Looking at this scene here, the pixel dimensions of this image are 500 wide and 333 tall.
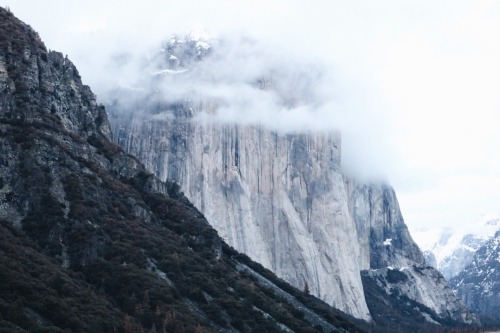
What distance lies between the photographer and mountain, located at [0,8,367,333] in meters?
86.6

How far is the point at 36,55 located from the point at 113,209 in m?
30.5

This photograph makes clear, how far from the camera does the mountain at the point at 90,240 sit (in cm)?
8662

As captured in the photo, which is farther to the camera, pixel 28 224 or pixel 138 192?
pixel 138 192

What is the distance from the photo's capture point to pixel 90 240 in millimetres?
104375

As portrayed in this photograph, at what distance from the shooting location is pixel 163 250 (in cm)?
11412

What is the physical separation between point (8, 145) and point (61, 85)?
25.6 meters

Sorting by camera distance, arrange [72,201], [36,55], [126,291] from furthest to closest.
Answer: [36,55] → [72,201] → [126,291]

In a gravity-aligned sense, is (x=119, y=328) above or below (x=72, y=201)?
below

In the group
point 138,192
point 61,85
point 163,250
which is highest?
point 61,85

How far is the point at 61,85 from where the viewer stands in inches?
Answer: 5246

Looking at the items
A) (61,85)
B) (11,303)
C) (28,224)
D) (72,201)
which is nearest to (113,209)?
(72,201)

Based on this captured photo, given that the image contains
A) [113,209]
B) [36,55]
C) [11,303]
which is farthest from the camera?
[36,55]

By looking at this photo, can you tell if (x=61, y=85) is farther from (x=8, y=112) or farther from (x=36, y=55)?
(x=8, y=112)

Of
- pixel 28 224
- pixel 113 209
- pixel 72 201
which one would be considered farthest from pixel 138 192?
pixel 28 224
